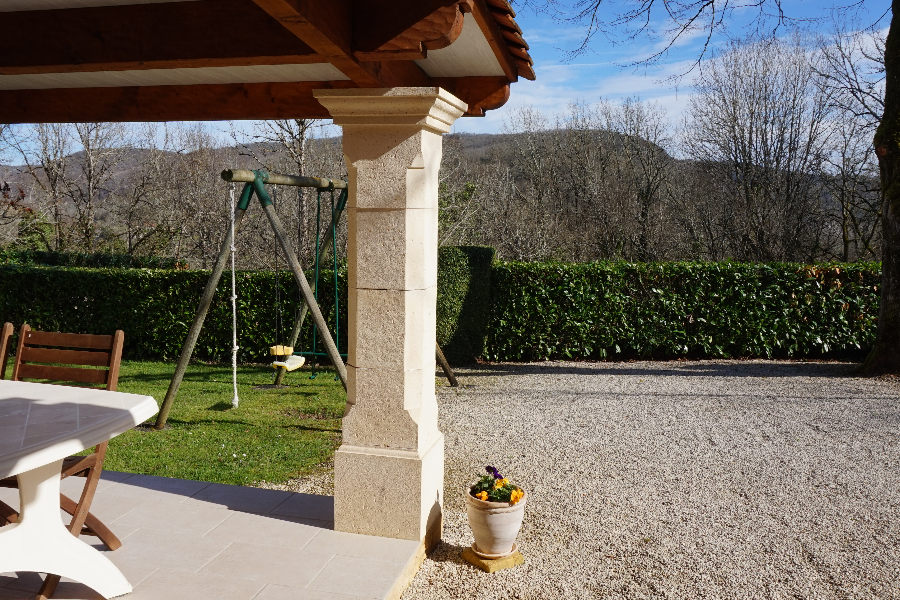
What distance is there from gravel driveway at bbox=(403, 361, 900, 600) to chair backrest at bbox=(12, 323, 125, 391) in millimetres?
1778

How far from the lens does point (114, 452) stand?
5527mm

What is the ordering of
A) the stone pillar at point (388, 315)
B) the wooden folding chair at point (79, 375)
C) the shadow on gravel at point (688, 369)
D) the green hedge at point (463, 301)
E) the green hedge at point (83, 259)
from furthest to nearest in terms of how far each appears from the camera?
the green hedge at point (83, 259)
the green hedge at point (463, 301)
the shadow on gravel at point (688, 369)
the stone pillar at point (388, 315)
the wooden folding chair at point (79, 375)

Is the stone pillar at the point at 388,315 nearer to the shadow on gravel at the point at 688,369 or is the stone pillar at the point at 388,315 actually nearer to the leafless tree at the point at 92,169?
the shadow on gravel at the point at 688,369

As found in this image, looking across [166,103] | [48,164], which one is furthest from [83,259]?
[166,103]

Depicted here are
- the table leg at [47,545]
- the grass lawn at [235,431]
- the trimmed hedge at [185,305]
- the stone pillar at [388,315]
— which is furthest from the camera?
the trimmed hedge at [185,305]

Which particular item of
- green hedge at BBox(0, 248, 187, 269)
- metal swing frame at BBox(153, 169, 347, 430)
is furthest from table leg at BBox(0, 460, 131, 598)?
green hedge at BBox(0, 248, 187, 269)

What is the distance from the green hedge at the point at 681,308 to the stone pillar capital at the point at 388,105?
657 centimetres

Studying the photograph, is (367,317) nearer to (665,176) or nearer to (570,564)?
(570,564)

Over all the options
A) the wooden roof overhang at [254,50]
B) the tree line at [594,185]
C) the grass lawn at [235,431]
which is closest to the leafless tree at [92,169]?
the tree line at [594,185]

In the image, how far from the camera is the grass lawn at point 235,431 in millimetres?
5180

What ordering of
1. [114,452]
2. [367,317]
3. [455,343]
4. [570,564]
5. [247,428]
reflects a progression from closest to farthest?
[367,317] < [570,564] < [114,452] < [247,428] < [455,343]

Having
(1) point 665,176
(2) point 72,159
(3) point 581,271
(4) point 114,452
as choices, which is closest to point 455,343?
(3) point 581,271

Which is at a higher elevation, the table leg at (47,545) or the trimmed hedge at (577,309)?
the trimmed hedge at (577,309)

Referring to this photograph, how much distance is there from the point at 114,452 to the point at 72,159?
44.2 feet
